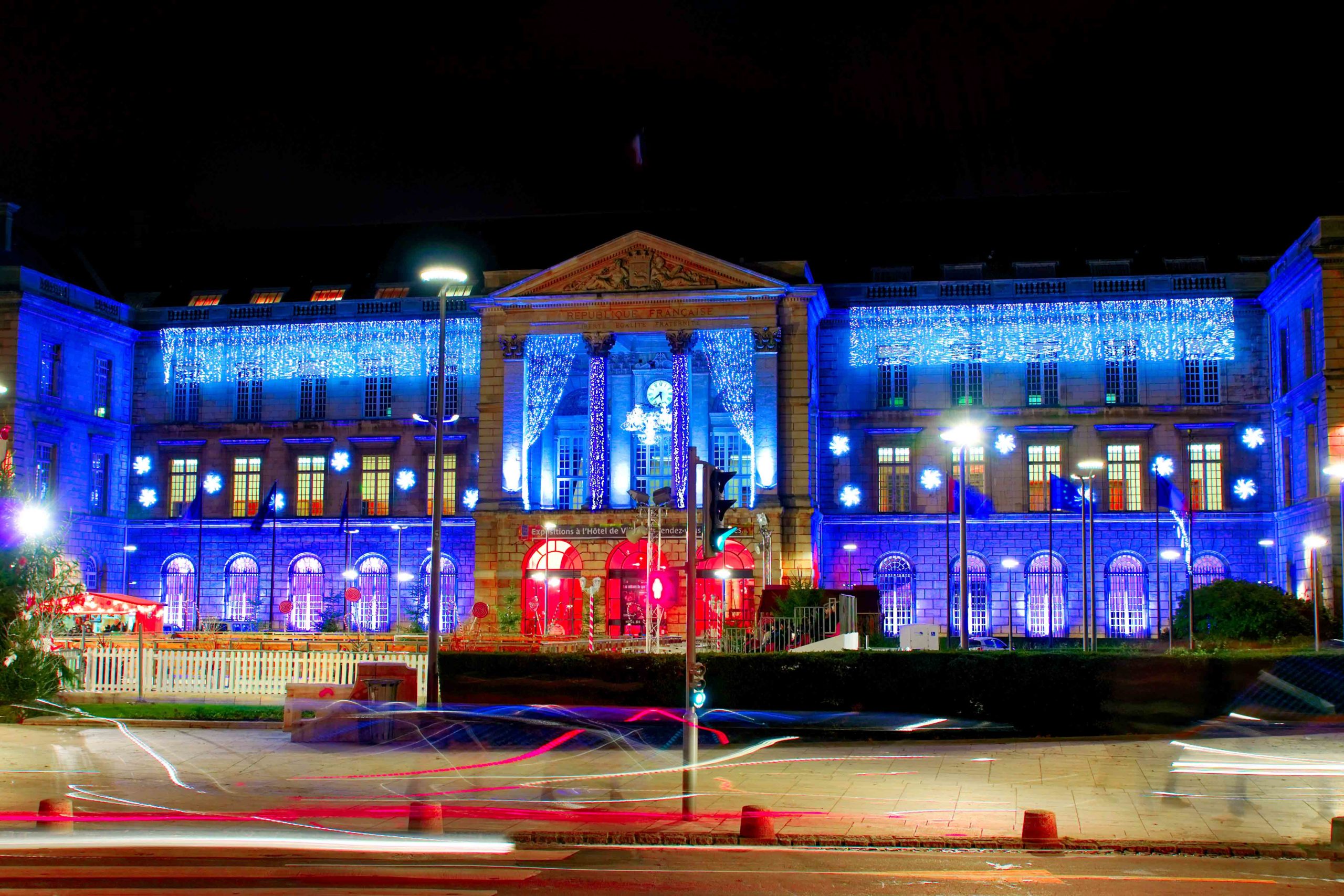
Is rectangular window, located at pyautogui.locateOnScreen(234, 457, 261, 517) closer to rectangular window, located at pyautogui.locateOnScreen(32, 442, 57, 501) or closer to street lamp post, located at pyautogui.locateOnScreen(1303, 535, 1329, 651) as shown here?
rectangular window, located at pyautogui.locateOnScreen(32, 442, 57, 501)

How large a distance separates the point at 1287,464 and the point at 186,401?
49278mm

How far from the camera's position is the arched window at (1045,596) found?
A: 58.8 meters

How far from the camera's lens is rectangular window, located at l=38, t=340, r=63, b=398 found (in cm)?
5916

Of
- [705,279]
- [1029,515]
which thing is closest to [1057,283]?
[1029,515]

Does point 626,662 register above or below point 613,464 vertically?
below

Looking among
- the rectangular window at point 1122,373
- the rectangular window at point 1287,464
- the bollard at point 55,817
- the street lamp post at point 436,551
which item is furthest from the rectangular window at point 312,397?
the bollard at point 55,817

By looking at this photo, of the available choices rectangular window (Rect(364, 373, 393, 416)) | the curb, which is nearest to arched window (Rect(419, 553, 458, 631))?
rectangular window (Rect(364, 373, 393, 416))

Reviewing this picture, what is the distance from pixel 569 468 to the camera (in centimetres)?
6225

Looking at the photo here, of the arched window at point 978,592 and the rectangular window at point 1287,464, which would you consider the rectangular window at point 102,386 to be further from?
the rectangular window at point 1287,464

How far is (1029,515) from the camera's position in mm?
59594

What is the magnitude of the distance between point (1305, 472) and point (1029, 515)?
37.5 feet

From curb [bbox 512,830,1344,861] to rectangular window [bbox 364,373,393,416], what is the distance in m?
49.5

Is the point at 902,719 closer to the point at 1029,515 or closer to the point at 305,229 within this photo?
the point at 1029,515

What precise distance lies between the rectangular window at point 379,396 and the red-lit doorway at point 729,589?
1862cm
